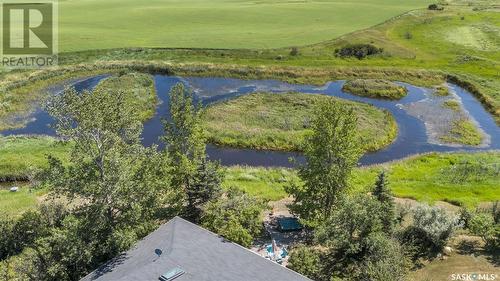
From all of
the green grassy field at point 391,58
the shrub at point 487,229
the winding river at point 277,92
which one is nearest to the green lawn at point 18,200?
the winding river at point 277,92

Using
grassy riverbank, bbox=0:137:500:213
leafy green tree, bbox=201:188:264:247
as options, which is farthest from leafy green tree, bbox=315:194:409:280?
grassy riverbank, bbox=0:137:500:213

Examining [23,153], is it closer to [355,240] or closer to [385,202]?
[355,240]

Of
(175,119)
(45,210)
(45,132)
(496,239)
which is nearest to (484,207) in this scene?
(496,239)

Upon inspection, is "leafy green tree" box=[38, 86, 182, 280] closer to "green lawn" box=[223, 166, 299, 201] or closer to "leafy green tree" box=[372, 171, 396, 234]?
"green lawn" box=[223, 166, 299, 201]

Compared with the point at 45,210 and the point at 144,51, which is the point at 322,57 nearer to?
the point at 144,51

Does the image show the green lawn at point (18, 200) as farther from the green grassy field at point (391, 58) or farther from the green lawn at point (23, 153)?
the green grassy field at point (391, 58)

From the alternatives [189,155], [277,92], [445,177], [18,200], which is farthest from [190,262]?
[277,92]
